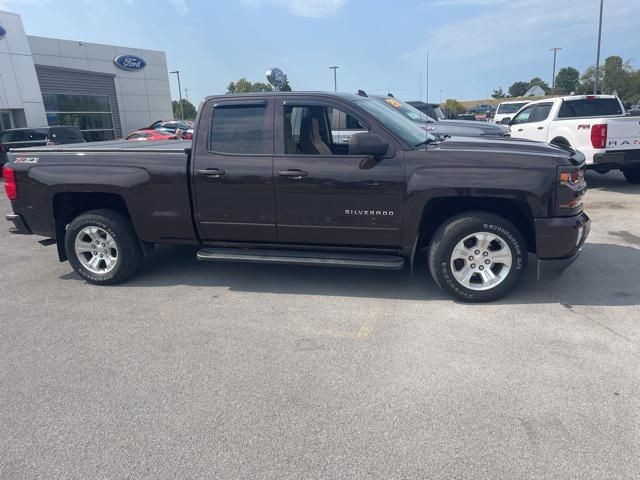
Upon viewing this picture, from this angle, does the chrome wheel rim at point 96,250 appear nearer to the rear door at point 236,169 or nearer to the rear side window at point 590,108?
the rear door at point 236,169

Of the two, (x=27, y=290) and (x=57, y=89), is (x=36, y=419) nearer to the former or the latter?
(x=27, y=290)

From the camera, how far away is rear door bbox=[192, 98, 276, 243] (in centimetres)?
475

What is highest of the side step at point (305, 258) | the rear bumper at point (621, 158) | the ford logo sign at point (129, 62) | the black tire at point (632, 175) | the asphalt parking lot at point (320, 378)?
the ford logo sign at point (129, 62)

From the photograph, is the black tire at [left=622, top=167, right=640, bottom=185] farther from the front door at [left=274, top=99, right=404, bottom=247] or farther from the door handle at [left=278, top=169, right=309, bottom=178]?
the door handle at [left=278, top=169, right=309, bottom=178]

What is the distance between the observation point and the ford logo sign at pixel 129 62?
32062 millimetres

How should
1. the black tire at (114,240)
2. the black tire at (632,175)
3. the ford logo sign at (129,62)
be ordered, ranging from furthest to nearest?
the ford logo sign at (129,62) < the black tire at (632,175) < the black tire at (114,240)

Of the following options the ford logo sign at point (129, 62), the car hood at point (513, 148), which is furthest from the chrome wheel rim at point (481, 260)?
the ford logo sign at point (129, 62)

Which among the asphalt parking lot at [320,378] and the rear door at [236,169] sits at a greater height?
the rear door at [236,169]

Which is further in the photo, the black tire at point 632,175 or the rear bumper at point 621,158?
the black tire at point 632,175

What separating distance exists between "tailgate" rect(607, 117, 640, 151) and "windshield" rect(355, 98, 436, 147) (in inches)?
223

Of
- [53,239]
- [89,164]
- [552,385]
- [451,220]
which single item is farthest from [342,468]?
[53,239]

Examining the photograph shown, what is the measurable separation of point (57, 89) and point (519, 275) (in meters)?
30.3

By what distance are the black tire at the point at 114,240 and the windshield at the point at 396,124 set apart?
272 centimetres

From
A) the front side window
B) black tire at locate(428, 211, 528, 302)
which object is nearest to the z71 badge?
black tire at locate(428, 211, 528, 302)
